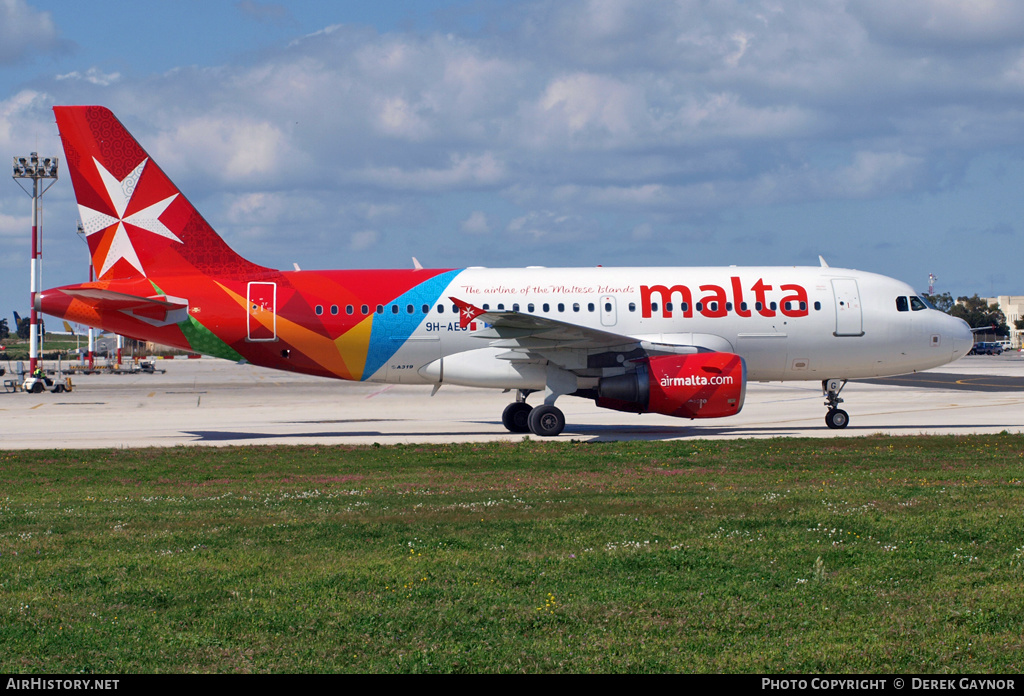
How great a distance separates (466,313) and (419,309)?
1950 mm

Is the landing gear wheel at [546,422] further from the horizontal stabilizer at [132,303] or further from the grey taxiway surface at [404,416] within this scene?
the horizontal stabilizer at [132,303]

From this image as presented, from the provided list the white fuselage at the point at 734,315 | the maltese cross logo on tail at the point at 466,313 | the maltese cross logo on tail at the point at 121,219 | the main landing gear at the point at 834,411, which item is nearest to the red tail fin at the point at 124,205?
the maltese cross logo on tail at the point at 121,219

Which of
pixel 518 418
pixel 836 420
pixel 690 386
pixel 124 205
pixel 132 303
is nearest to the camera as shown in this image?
pixel 690 386

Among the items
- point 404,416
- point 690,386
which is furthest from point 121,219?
point 690,386

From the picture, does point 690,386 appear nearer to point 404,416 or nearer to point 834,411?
point 834,411

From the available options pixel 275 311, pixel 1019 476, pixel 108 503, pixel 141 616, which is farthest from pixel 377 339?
pixel 141 616

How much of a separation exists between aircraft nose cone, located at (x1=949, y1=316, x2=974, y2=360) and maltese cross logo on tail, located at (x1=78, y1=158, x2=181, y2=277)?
69.5 ft

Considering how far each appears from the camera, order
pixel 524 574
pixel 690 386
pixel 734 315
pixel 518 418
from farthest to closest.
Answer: pixel 518 418 → pixel 734 315 → pixel 690 386 → pixel 524 574

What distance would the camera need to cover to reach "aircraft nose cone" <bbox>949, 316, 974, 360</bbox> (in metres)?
26.6

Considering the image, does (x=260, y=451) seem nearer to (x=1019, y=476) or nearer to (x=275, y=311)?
(x=275, y=311)

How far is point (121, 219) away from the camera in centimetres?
2523

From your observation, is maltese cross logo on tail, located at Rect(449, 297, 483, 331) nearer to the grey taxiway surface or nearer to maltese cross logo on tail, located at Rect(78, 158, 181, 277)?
the grey taxiway surface

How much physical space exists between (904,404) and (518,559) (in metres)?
29.2
